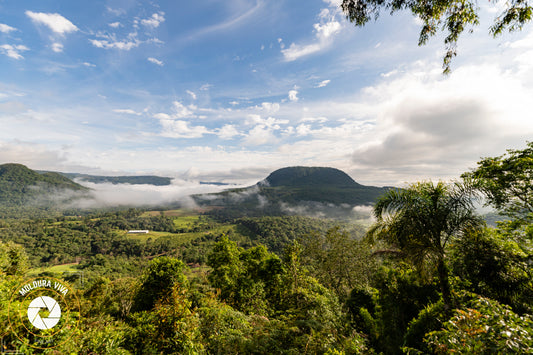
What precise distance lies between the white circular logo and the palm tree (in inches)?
422

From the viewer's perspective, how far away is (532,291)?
6.11 m

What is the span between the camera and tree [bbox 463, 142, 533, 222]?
24.7ft

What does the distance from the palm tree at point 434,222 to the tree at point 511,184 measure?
97 centimetres

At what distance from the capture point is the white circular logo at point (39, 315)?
14.8 feet

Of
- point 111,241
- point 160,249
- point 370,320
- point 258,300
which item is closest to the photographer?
point 370,320

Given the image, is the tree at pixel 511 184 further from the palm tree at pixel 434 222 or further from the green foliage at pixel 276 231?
the green foliage at pixel 276 231

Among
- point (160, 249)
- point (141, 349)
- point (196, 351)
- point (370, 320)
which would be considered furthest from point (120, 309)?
point (160, 249)

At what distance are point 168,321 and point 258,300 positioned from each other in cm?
1405

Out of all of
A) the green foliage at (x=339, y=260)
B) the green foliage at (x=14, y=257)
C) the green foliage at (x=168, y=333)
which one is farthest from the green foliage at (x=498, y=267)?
the green foliage at (x=14, y=257)

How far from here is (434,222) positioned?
752 centimetres

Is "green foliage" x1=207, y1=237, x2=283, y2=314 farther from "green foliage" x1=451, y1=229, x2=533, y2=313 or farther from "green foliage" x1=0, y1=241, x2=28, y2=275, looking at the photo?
"green foliage" x1=0, y1=241, x2=28, y2=275

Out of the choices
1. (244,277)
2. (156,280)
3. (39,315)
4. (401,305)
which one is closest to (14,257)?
(156,280)

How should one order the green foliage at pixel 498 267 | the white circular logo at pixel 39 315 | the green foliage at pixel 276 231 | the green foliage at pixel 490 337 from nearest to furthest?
the green foliage at pixel 490 337
the white circular logo at pixel 39 315
the green foliage at pixel 498 267
the green foliage at pixel 276 231

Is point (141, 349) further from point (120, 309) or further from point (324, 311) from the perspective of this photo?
point (120, 309)
